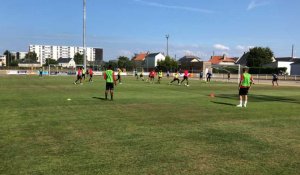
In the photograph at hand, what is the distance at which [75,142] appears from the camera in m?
7.84

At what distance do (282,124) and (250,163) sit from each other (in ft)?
16.1

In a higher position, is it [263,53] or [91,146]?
[263,53]

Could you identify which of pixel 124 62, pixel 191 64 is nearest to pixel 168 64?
pixel 191 64

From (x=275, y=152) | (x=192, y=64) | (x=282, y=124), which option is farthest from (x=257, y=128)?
(x=192, y=64)

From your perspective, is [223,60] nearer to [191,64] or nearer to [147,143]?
[191,64]

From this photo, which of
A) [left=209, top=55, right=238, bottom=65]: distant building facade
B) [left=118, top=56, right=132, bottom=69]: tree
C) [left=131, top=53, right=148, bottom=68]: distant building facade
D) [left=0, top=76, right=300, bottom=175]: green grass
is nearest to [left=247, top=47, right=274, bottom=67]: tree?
Result: [left=209, top=55, right=238, bottom=65]: distant building facade

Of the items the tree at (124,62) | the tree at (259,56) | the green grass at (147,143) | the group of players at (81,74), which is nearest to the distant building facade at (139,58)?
the tree at (124,62)

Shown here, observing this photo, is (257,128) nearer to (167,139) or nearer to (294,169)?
(167,139)

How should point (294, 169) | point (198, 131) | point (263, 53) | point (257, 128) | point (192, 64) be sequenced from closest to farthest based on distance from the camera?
point (294, 169), point (198, 131), point (257, 128), point (263, 53), point (192, 64)

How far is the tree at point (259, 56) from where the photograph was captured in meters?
108

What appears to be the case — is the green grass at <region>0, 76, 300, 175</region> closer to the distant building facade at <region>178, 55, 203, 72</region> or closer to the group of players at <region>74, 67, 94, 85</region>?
the group of players at <region>74, 67, 94, 85</region>

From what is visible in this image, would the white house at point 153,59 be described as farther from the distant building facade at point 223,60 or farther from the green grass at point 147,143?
the green grass at point 147,143

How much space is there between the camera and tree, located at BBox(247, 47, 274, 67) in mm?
107625

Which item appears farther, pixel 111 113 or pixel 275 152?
pixel 111 113
